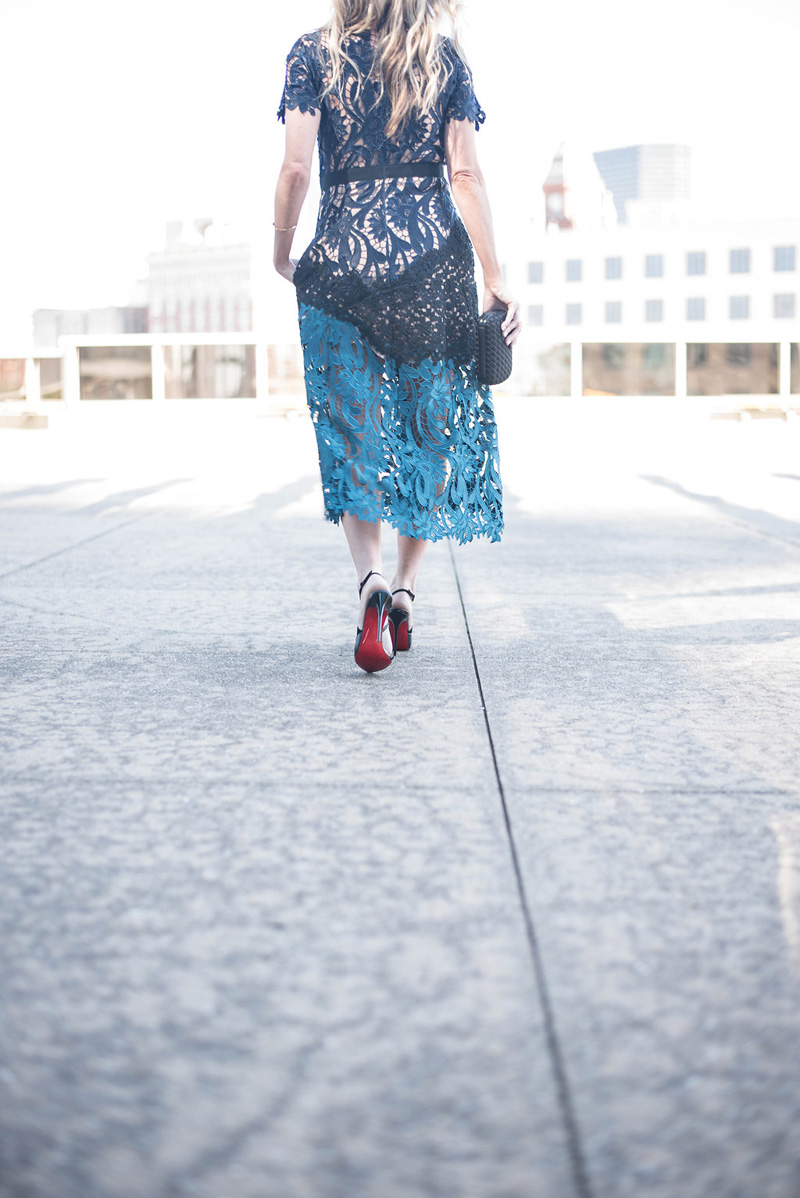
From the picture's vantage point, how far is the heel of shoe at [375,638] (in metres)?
2.41

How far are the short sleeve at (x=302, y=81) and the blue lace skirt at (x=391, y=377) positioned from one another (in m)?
0.32

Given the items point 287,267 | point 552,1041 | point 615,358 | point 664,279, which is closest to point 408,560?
point 287,267

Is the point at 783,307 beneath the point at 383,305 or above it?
above

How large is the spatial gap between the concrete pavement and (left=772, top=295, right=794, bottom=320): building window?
79969mm

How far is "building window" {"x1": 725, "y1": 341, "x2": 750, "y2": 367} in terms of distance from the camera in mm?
16734

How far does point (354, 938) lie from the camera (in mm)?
1233

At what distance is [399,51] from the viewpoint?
2.52 metres

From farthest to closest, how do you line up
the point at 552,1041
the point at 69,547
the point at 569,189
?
the point at 569,189
the point at 69,547
the point at 552,1041

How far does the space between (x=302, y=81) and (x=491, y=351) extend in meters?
0.74

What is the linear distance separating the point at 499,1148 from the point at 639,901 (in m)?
0.48

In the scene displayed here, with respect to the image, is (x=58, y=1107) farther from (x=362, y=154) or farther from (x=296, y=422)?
(x=296, y=422)

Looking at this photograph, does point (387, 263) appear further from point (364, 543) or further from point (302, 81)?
point (364, 543)

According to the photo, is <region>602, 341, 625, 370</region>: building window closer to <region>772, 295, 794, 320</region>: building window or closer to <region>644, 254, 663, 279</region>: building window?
<region>772, 295, 794, 320</region>: building window

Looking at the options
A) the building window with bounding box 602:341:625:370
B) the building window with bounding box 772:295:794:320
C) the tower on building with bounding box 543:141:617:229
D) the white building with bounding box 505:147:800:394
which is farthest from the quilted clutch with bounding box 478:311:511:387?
the tower on building with bounding box 543:141:617:229
